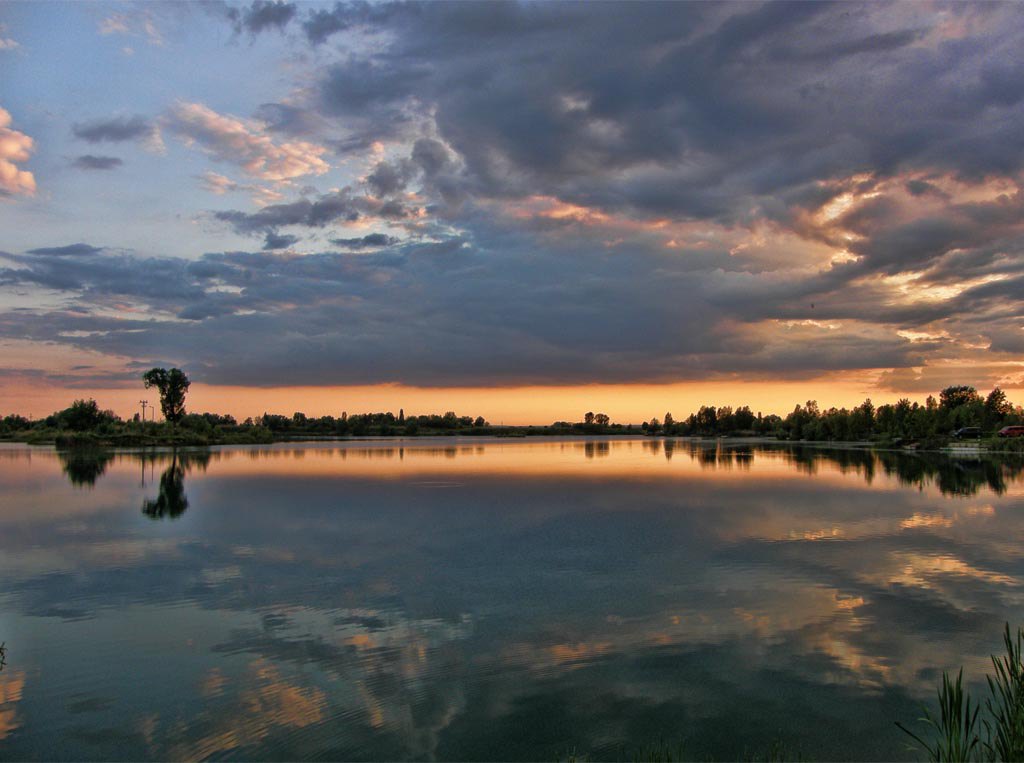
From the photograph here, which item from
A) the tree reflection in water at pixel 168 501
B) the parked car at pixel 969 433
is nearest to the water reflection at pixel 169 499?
the tree reflection in water at pixel 168 501

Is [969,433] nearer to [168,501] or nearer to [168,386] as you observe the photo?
[168,501]

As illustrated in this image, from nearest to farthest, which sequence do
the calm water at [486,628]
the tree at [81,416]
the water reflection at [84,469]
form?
the calm water at [486,628] < the water reflection at [84,469] < the tree at [81,416]

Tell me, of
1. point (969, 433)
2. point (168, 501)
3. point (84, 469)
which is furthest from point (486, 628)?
point (969, 433)

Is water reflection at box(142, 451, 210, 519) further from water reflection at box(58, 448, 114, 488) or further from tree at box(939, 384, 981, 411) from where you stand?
tree at box(939, 384, 981, 411)

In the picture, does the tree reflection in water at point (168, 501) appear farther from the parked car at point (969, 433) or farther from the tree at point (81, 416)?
the parked car at point (969, 433)

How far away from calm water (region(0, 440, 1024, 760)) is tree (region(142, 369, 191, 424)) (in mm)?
104643

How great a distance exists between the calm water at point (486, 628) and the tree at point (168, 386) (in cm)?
10464

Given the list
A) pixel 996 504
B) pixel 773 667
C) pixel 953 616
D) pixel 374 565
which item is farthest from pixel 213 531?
pixel 996 504

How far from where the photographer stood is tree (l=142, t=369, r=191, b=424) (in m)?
124

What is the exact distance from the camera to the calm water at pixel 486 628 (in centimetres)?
877

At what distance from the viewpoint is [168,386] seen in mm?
124312

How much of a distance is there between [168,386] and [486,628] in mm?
130177

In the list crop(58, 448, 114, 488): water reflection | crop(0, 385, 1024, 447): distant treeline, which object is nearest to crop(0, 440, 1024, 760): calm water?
crop(58, 448, 114, 488): water reflection

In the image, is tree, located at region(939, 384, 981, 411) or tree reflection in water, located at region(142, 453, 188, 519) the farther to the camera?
tree, located at region(939, 384, 981, 411)
